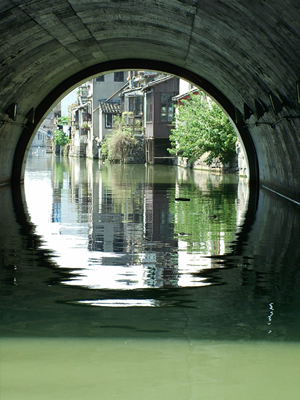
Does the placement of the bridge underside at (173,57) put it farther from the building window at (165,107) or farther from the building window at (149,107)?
the building window at (149,107)

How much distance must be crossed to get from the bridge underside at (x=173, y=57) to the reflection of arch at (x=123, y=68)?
0.03m

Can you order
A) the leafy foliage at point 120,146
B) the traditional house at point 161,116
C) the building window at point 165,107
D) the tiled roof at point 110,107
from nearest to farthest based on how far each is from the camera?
the traditional house at point 161,116 → the building window at point 165,107 → the leafy foliage at point 120,146 → the tiled roof at point 110,107

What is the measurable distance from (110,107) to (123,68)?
52.0 m

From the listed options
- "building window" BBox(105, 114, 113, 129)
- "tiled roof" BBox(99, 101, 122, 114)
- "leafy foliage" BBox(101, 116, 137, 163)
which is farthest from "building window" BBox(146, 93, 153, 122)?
"building window" BBox(105, 114, 113, 129)

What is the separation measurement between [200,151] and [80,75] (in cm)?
1749

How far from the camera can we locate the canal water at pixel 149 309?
15.1 ft

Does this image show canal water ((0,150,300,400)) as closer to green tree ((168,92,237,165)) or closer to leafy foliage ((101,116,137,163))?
green tree ((168,92,237,165))

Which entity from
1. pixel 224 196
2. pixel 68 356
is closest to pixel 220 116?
pixel 224 196

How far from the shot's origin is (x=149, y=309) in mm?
6434

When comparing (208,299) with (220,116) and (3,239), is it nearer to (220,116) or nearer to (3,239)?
(3,239)

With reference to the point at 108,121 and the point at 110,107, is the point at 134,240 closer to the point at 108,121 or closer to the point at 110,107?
the point at 108,121

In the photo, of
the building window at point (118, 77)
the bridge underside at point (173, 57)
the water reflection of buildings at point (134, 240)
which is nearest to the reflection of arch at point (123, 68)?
the bridge underside at point (173, 57)

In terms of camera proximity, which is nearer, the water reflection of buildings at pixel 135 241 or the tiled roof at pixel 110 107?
the water reflection of buildings at pixel 135 241

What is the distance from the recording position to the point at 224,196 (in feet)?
66.9
